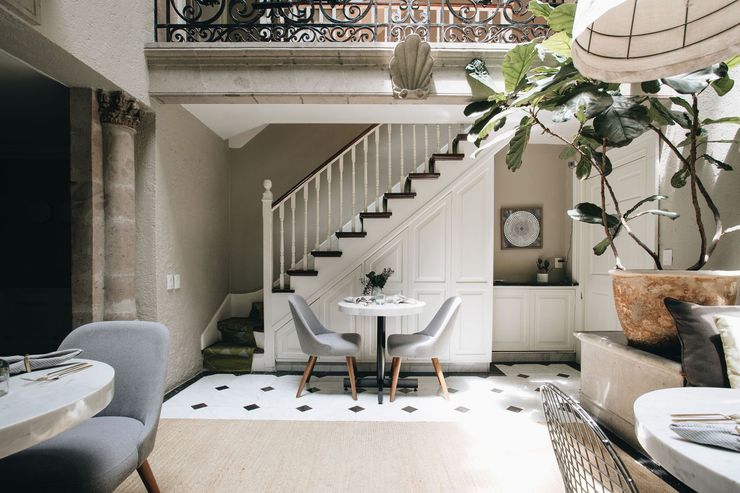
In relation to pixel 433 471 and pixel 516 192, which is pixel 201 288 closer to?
pixel 433 471

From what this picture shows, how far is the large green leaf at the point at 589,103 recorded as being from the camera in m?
1.89

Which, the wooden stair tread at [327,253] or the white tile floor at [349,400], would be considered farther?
the wooden stair tread at [327,253]

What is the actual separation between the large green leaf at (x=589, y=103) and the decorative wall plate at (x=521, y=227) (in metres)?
2.88

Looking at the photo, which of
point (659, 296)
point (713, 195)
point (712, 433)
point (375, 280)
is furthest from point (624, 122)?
point (375, 280)

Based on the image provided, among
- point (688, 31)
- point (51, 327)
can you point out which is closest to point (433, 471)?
point (688, 31)

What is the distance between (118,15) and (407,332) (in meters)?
3.68

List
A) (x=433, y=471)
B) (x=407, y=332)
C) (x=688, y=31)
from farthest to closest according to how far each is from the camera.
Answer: (x=407, y=332), (x=433, y=471), (x=688, y=31)

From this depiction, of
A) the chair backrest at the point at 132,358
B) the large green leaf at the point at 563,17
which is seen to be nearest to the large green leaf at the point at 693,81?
the large green leaf at the point at 563,17

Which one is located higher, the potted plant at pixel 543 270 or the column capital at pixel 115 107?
the column capital at pixel 115 107

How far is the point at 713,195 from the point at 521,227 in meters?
2.18

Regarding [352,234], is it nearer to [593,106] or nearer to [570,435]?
[593,106]

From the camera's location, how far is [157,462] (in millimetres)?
2215

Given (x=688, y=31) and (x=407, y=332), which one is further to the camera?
(x=407, y=332)

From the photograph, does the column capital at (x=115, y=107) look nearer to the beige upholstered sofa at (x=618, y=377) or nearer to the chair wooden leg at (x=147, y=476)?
the chair wooden leg at (x=147, y=476)
